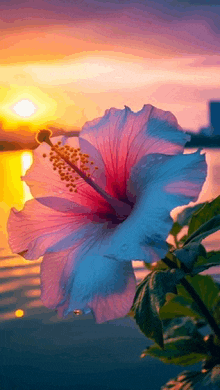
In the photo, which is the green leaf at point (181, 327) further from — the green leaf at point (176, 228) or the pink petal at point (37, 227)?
the pink petal at point (37, 227)

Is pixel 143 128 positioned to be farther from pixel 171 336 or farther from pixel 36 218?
pixel 171 336

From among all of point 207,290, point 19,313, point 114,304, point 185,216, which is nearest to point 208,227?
point 114,304

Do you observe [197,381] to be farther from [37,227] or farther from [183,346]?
[37,227]

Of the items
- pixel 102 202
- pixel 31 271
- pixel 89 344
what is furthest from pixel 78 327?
pixel 102 202

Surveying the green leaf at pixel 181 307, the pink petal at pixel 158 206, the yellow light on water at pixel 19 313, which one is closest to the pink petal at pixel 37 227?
the pink petal at pixel 158 206

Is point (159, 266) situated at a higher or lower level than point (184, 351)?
higher
